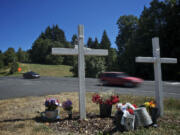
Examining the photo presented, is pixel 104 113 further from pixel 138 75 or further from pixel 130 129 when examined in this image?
pixel 138 75

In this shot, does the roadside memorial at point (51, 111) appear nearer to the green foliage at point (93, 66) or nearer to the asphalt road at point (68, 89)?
the asphalt road at point (68, 89)

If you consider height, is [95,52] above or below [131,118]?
above

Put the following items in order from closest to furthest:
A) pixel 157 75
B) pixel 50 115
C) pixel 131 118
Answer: pixel 131 118 < pixel 50 115 < pixel 157 75

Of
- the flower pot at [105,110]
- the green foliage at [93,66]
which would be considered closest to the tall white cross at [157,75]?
the flower pot at [105,110]

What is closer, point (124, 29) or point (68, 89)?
point (68, 89)

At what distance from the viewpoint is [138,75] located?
24.8 m

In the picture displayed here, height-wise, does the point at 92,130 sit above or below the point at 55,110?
below

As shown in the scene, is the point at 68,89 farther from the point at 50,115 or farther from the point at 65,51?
the point at 65,51

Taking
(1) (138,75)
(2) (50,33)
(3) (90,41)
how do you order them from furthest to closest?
(2) (50,33) < (3) (90,41) < (1) (138,75)

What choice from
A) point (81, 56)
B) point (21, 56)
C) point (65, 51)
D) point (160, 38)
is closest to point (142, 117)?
point (81, 56)

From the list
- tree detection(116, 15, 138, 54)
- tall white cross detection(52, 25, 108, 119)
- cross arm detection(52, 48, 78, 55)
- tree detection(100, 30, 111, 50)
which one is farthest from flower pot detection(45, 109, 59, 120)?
tree detection(100, 30, 111, 50)

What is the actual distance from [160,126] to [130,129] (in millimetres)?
742

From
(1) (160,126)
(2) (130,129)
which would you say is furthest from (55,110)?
(1) (160,126)

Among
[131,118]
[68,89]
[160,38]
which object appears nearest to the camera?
[131,118]
